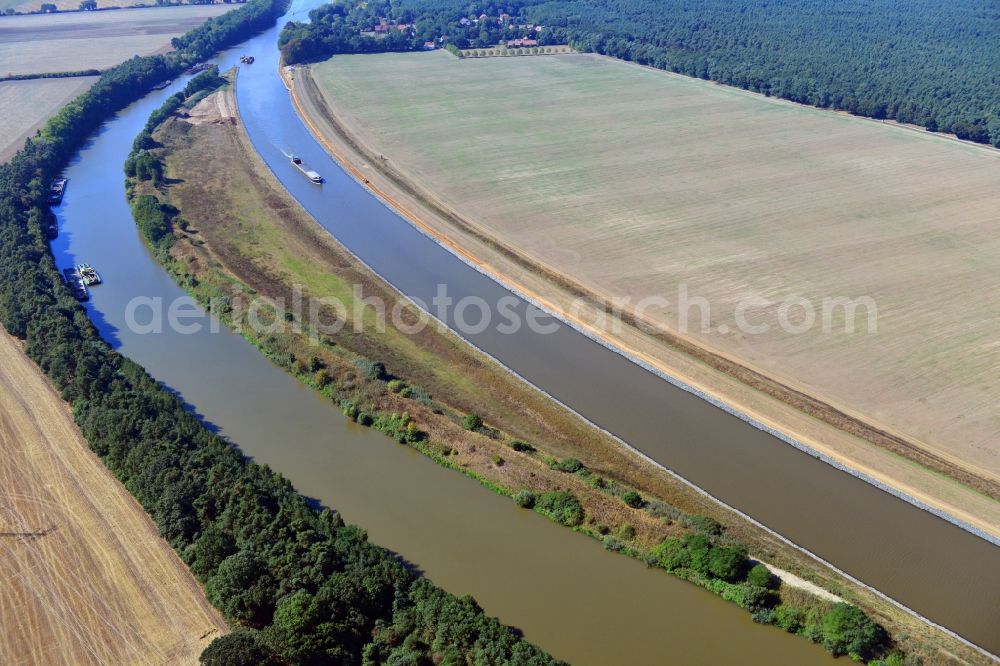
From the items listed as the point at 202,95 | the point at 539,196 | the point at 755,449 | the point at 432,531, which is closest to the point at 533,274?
the point at 539,196

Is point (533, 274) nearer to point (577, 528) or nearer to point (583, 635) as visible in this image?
point (577, 528)

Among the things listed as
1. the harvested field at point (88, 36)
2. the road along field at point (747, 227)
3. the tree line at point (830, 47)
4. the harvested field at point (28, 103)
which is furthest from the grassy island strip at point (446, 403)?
the tree line at point (830, 47)

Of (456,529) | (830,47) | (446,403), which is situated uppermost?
(830,47)

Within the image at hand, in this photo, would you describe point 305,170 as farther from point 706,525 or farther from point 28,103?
point 706,525

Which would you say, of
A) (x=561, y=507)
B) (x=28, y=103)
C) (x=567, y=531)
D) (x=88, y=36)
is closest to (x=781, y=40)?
(x=28, y=103)

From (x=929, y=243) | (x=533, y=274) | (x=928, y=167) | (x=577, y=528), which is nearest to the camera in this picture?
(x=577, y=528)
